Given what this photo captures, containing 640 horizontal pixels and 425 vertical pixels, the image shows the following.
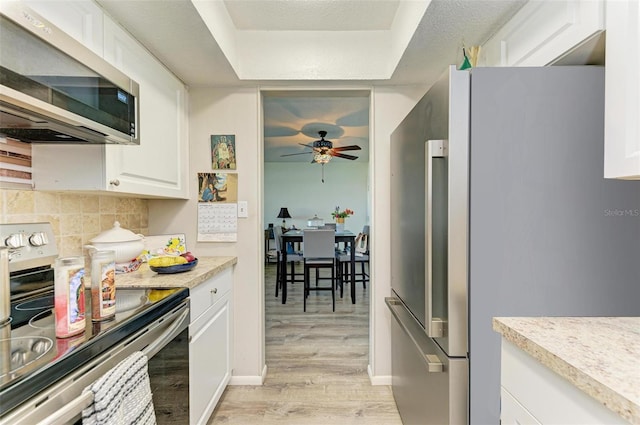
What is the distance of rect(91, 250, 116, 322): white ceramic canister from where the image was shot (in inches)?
36.5

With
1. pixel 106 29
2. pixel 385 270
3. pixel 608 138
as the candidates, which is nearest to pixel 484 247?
pixel 608 138

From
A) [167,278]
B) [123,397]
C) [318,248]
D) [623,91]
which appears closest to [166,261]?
[167,278]

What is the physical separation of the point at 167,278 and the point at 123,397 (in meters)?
0.67

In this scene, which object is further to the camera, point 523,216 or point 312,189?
point 312,189

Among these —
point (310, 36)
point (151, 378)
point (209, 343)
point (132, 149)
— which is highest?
point (310, 36)

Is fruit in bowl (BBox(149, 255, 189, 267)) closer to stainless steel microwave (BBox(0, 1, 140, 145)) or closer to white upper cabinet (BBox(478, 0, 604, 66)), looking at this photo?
stainless steel microwave (BBox(0, 1, 140, 145))

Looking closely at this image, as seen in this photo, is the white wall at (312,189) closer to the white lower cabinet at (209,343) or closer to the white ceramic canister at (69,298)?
the white lower cabinet at (209,343)

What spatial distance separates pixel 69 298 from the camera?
81cm

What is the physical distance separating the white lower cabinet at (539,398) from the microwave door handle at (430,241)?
356 mm

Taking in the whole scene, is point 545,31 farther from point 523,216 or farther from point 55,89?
point 55,89

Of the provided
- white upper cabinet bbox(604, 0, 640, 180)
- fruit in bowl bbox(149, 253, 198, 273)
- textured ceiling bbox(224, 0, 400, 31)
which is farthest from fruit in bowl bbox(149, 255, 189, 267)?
white upper cabinet bbox(604, 0, 640, 180)

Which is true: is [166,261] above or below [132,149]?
below

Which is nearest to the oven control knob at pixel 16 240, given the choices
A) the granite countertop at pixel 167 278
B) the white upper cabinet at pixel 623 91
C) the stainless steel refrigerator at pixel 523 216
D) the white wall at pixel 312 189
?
the granite countertop at pixel 167 278

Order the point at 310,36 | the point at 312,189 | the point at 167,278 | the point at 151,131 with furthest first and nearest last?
the point at 312,189
the point at 310,36
the point at 151,131
the point at 167,278
